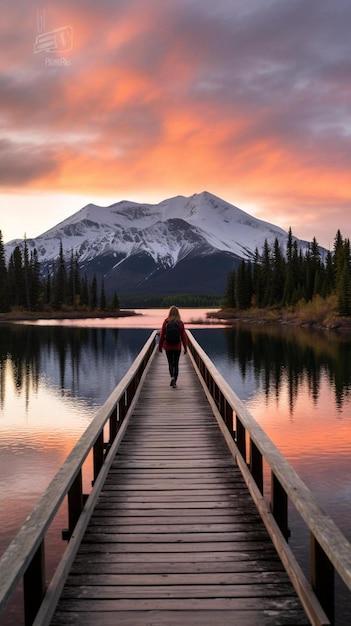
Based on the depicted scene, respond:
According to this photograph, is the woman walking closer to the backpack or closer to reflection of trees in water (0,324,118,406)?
the backpack

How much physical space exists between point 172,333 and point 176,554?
9577mm

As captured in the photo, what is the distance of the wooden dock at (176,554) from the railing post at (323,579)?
24cm

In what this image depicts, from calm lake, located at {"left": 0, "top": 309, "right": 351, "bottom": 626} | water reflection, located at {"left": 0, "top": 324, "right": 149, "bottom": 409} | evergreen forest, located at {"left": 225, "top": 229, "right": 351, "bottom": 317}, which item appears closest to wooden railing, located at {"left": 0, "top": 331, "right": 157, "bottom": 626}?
calm lake, located at {"left": 0, "top": 309, "right": 351, "bottom": 626}

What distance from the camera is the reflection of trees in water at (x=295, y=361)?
29.0 meters

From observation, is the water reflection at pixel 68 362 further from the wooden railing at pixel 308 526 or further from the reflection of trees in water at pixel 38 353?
the wooden railing at pixel 308 526

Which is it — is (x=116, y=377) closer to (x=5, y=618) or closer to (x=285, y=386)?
(x=285, y=386)

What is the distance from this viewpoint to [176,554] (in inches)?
226

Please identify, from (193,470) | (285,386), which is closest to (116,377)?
(285,386)

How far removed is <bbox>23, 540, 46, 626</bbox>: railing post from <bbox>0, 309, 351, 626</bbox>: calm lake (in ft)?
9.93

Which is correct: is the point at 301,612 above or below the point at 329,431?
above

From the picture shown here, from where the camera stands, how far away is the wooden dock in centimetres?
465

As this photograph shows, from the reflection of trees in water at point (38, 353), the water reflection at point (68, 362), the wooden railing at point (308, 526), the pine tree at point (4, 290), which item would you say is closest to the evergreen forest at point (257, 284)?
the pine tree at point (4, 290)

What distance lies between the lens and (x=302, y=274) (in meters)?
98.4

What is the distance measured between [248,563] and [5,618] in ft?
11.5
